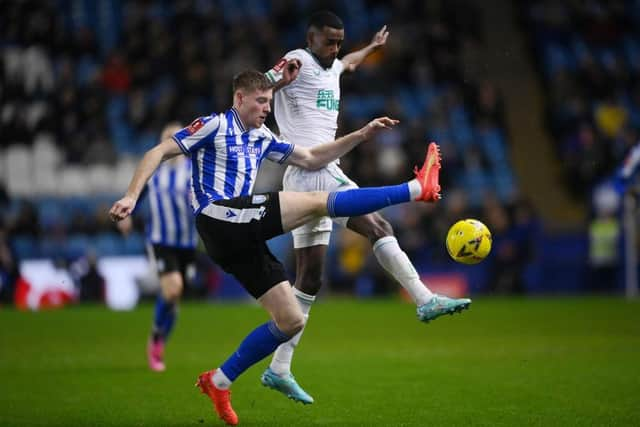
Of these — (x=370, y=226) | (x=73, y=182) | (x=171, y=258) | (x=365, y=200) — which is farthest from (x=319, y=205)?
(x=73, y=182)

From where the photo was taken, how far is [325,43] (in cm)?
777

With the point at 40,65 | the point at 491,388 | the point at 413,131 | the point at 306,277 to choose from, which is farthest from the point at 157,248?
the point at 40,65

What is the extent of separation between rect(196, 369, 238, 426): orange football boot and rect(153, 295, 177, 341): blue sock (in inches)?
136

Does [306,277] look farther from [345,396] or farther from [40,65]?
[40,65]

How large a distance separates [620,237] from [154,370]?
34.8 feet

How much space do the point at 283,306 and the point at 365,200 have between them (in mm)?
896

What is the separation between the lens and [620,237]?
Result: 1778 centimetres

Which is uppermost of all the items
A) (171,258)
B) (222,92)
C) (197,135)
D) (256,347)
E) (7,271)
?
(222,92)

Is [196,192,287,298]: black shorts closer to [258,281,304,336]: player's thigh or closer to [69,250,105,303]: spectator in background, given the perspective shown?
[258,281,304,336]: player's thigh

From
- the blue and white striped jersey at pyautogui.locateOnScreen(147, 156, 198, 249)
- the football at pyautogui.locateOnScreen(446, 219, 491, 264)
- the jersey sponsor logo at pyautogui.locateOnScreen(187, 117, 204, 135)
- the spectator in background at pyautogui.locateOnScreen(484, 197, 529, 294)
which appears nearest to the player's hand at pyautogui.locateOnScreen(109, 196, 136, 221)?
the jersey sponsor logo at pyautogui.locateOnScreen(187, 117, 204, 135)

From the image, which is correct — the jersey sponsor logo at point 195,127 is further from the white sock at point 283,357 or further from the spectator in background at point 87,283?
the spectator in background at point 87,283

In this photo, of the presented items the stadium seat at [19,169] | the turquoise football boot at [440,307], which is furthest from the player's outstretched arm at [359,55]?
the stadium seat at [19,169]

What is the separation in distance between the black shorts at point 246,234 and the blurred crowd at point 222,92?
1153 cm

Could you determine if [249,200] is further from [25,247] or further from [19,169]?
[19,169]
